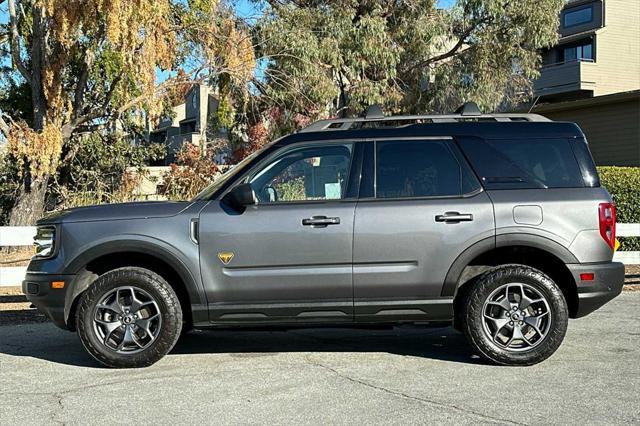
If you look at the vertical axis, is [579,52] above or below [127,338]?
above

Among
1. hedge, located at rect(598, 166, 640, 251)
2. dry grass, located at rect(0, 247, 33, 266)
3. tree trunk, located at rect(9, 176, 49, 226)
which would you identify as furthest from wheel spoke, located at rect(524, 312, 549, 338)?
tree trunk, located at rect(9, 176, 49, 226)

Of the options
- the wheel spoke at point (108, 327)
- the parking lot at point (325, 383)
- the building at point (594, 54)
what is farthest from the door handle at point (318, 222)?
the building at point (594, 54)

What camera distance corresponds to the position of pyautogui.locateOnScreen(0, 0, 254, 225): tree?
42.1ft

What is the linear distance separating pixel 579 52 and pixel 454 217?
1254 inches

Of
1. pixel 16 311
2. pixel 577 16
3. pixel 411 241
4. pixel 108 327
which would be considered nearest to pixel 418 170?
pixel 411 241

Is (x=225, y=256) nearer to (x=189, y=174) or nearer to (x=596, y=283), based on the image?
(x=596, y=283)

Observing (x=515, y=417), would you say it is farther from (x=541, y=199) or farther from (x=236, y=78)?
(x=236, y=78)

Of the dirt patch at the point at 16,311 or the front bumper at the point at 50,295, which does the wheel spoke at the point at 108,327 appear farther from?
the dirt patch at the point at 16,311

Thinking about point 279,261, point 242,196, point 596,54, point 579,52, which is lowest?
point 279,261

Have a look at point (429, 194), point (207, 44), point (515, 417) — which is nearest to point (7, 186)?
point (207, 44)

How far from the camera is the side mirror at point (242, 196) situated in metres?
6.03

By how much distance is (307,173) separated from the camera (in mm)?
6387

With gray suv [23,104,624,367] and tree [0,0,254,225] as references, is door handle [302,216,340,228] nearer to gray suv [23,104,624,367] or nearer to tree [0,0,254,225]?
gray suv [23,104,624,367]

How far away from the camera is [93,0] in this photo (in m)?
12.4
